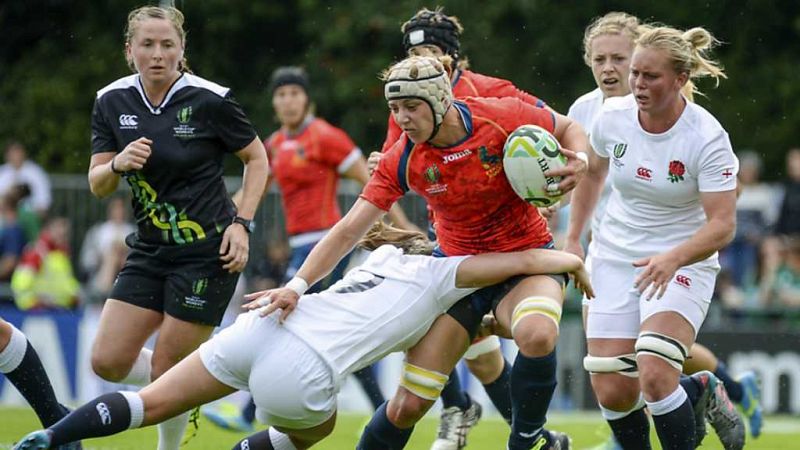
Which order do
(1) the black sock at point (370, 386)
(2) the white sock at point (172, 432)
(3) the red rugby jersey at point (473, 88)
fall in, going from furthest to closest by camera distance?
(1) the black sock at point (370, 386) < (3) the red rugby jersey at point (473, 88) < (2) the white sock at point (172, 432)

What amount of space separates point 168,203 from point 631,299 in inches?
88.6

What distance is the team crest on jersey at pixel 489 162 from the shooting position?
621cm

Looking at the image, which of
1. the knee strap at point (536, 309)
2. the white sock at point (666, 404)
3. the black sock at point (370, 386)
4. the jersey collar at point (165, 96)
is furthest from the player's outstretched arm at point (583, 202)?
the black sock at point (370, 386)

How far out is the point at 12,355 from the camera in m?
6.80

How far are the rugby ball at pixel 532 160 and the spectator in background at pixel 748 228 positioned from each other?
784 cm

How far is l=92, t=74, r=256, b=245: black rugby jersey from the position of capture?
22.5ft

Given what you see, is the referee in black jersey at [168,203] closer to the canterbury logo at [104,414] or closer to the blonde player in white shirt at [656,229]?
the canterbury logo at [104,414]

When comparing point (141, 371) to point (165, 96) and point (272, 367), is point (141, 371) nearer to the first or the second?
point (165, 96)

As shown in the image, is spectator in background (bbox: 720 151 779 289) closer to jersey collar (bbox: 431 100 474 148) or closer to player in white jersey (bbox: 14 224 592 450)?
jersey collar (bbox: 431 100 474 148)

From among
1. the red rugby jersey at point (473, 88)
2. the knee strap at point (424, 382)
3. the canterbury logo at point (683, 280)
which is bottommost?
the knee strap at point (424, 382)

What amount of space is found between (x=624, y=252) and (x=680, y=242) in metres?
→ 0.30

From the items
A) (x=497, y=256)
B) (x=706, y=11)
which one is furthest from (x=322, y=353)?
(x=706, y=11)

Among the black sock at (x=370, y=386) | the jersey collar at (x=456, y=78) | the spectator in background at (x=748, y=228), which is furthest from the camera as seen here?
the spectator in background at (x=748, y=228)

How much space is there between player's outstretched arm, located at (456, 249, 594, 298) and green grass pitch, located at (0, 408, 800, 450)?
227 centimetres
